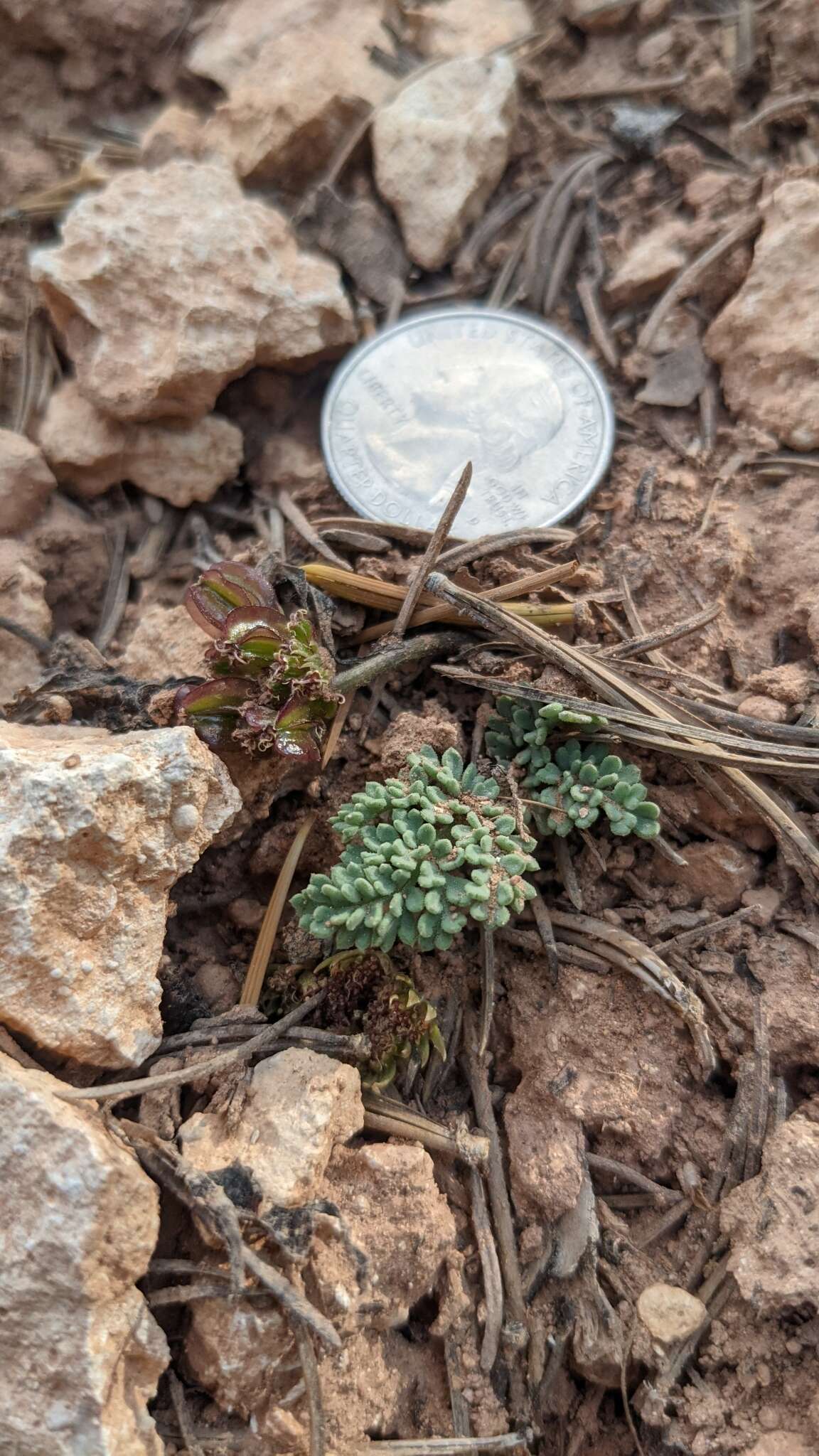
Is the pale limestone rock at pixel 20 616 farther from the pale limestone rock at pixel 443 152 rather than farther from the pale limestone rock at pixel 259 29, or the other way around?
the pale limestone rock at pixel 259 29

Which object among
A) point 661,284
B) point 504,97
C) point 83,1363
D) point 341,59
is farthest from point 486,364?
point 83,1363

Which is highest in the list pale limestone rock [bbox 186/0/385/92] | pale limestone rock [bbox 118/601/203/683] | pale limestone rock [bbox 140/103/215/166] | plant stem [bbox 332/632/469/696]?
pale limestone rock [bbox 186/0/385/92]

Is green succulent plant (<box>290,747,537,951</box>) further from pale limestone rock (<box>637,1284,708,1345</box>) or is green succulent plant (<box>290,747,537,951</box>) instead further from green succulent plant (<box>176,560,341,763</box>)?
pale limestone rock (<box>637,1284,708,1345</box>)

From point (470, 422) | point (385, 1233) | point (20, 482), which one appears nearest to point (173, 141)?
point (20, 482)

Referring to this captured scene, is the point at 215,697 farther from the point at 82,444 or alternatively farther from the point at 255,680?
the point at 82,444

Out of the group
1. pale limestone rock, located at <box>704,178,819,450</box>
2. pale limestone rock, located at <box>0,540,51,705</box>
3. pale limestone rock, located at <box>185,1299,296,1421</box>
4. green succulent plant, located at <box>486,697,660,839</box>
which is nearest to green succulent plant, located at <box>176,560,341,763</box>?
green succulent plant, located at <box>486,697,660,839</box>

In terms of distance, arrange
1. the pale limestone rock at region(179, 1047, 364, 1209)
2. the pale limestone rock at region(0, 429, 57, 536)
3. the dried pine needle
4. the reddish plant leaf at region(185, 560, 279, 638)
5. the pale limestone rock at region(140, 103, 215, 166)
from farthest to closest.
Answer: the pale limestone rock at region(140, 103, 215, 166), the pale limestone rock at region(0, 429, 57, 536), the dried pine needle, the reddish plant leaf at region(185, 560, 279, 638), the pale limestone rock at region(179, 1047, 364, 1209)
